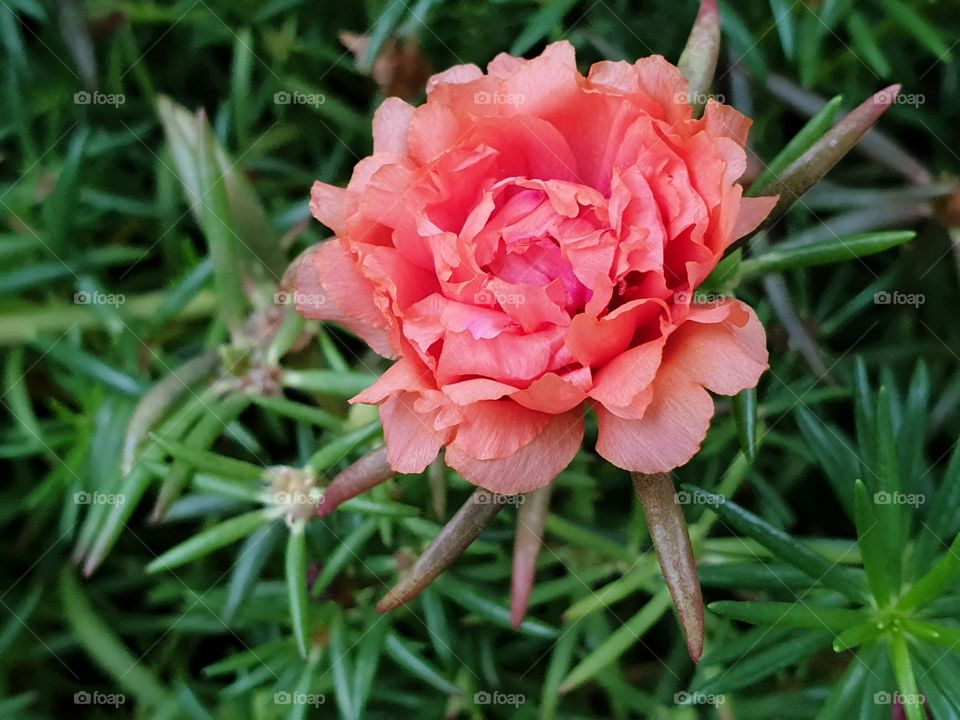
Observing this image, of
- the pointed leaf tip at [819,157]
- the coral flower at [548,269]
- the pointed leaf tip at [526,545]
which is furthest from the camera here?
the pointed leaf tip at [526,545]

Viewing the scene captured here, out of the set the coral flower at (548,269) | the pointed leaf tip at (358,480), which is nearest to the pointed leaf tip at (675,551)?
the coral flower at (548,269)

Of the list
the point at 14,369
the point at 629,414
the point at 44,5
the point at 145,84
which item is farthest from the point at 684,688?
the point at 44,5

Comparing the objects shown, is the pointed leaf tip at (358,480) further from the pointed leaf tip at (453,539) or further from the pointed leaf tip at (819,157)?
the pointed leaf tip at (819,157)

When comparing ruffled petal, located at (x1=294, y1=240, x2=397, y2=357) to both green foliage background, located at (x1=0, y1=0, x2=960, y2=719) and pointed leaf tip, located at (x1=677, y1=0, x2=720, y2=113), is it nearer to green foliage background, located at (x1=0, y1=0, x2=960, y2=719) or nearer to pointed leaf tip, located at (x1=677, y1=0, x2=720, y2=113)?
green foliage background, located at (x1=0, y1=0, x2=960, y2=719)

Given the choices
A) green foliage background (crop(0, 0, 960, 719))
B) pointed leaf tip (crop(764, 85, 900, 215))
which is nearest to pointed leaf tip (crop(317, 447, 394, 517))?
green foliage background (crop(0, 0, 960, 719))

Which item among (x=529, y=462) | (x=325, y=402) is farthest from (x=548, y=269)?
(x=325, y=402)

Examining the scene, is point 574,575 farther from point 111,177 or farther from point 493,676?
point 111,177
